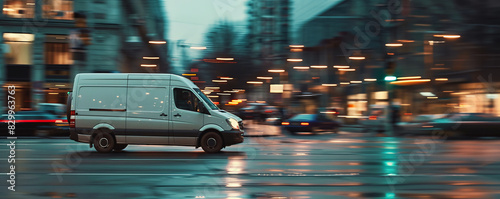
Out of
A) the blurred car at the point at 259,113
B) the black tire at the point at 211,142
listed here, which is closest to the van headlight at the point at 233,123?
the black tire at the point at 211,142

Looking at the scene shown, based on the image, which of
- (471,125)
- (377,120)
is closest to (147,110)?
(471,125)

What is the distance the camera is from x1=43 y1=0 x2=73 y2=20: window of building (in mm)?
38469

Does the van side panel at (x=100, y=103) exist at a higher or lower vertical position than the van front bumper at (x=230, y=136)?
higher

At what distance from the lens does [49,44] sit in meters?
39.2

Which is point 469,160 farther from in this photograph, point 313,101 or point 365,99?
point 313,101

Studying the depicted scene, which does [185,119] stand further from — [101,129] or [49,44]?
[49,44]

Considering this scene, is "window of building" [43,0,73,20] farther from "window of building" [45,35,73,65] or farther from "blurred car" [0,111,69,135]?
"blurred car" [0,111,69,135]

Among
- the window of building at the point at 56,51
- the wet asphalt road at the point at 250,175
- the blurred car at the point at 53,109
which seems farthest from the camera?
the window of building at the point at 56,51

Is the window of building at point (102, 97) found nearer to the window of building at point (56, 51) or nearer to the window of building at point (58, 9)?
the window of building at point (56, 51)

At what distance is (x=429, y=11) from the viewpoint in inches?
1720

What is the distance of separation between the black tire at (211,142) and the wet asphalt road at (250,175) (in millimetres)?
421

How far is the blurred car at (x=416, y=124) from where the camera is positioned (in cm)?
2717

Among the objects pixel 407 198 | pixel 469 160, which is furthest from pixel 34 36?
pixel 407 198

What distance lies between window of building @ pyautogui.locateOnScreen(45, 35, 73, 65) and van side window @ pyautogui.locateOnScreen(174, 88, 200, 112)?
26376 millimetres
